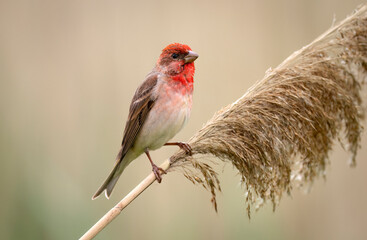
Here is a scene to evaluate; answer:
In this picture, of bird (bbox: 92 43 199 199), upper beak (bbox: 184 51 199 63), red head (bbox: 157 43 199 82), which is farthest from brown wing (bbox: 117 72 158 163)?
upper beak (bbox: 184 51 199 63)

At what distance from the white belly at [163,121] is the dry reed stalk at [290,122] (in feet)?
2.87

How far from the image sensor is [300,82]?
2484 mm

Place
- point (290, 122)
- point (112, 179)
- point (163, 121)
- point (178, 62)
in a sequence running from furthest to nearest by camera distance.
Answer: point (178, 62)
point (163, 121)
point (112, 179)
point (290, 122)

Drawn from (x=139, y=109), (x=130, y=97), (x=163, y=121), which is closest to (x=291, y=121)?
(x=163, y=121)

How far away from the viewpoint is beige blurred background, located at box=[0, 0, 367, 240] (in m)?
3.02

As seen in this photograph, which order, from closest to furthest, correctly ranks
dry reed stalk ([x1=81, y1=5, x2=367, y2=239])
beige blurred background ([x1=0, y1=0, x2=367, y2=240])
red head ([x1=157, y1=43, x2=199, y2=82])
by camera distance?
dry reed stalk ([x1=81, y1=5, x2=367, y2=239]) → beige blurred background ([x1=0, y1=0, x2=367, y2=240]) → red head ([x1=157, y1=43, x2=199, y2=82])

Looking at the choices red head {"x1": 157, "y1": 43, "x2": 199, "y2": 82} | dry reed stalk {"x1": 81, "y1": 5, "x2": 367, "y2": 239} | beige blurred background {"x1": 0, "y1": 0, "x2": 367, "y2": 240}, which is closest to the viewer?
dry reed stalk {"x1": 81, "y1": 5, "x2": 367, "y2": 239}

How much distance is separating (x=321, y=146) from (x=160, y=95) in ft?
4.51

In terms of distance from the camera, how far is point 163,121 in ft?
11.0

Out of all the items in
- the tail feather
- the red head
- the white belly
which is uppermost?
the red head

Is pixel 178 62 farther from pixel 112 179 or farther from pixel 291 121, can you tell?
pixel 291 121

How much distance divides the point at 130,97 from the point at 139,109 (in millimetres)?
1059

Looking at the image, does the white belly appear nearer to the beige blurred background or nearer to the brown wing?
the brown wing

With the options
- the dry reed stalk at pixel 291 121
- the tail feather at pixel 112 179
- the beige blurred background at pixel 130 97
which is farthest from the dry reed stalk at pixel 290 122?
the tail feather at pixel 112 179
